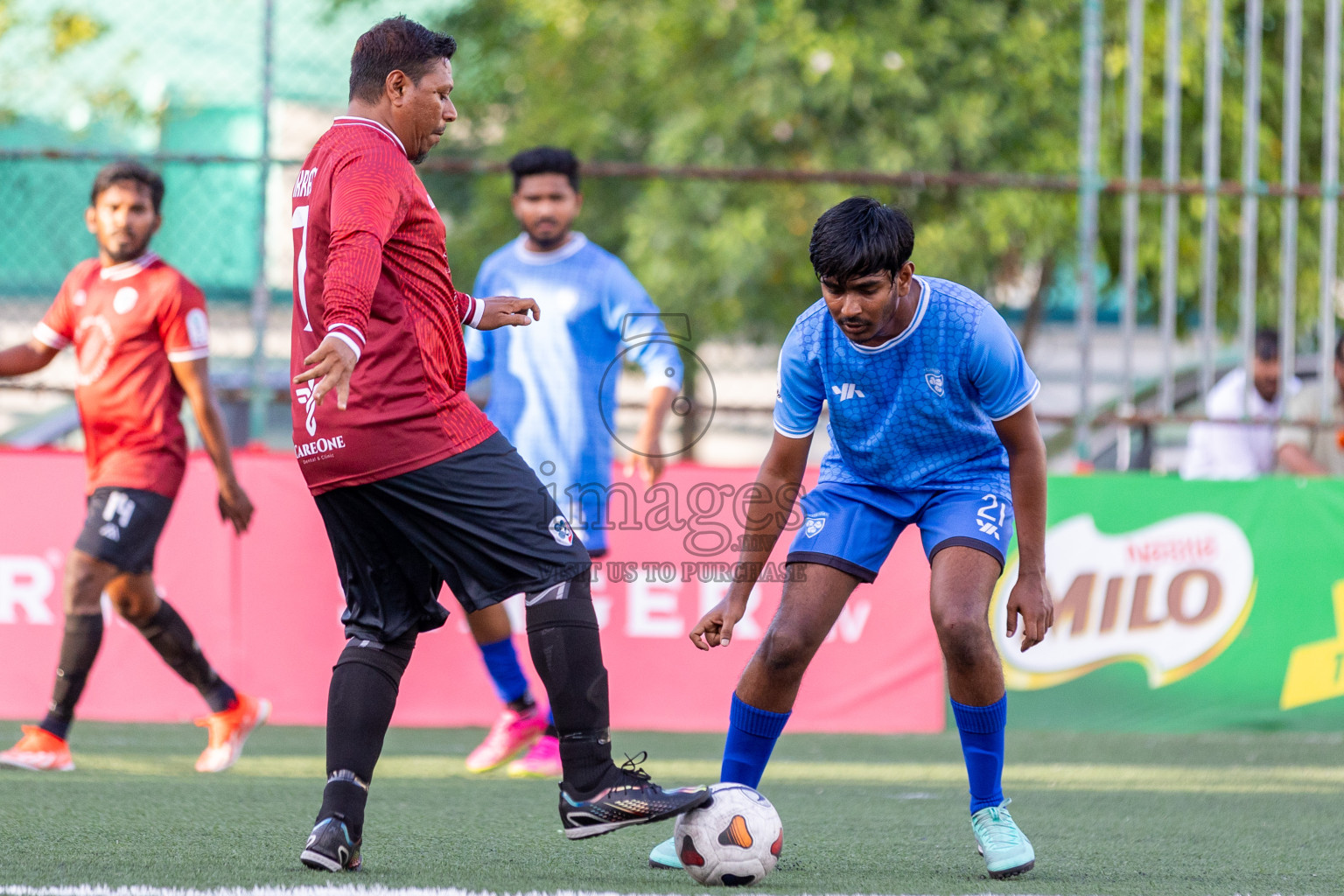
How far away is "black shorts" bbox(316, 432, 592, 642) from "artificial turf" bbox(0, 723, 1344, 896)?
66 centimetres

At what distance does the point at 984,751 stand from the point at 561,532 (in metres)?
1.26

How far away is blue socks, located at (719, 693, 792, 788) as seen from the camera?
13.0 feet

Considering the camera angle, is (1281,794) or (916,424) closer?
(916,424)

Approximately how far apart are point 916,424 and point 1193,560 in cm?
408

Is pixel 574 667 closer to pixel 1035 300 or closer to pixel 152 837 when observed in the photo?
pixel 152 837

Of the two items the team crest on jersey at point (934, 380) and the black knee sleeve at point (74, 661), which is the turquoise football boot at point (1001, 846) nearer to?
the team crest on jersey at point (934, 380)

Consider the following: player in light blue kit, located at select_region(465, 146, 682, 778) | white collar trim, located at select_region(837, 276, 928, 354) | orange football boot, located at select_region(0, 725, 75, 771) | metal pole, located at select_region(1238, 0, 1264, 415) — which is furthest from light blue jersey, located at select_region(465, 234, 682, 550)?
metal pole, located at select_region(1238, 0, 1264, 415)

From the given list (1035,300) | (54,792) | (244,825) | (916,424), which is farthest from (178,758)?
(1035,300)

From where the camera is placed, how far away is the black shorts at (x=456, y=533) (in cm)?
346

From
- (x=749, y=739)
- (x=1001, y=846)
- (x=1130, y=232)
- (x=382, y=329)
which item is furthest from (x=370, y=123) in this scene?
(x=1130, y=232)

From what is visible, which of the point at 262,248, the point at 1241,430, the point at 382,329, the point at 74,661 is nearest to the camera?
the point at 382,329

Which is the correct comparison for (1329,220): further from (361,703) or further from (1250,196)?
(361,703)

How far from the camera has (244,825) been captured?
431 cm

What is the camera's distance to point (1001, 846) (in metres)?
3.72
